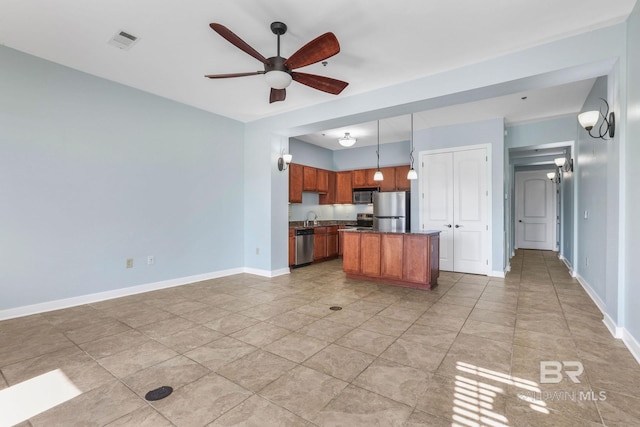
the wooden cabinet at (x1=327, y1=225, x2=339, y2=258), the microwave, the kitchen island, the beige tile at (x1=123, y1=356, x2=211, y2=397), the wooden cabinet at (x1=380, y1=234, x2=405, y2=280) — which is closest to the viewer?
the beige tile at (x1=123, y1=356, x2=211, y2=397)

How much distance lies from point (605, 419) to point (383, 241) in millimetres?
3283

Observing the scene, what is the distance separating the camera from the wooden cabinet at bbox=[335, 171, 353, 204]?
26.3 ft

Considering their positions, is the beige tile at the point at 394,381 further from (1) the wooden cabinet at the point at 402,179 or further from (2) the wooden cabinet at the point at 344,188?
(2) the wooden cabinet at the point at 344,188

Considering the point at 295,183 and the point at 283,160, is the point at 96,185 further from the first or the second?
the point at 295,183

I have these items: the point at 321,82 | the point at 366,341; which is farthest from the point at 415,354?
the point at 321,82

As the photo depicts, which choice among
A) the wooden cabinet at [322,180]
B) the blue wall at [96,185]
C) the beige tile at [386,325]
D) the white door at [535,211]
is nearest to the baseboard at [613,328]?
the beige tile at [386,325]

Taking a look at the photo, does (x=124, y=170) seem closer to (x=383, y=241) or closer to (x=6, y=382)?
(x=6, y=382)

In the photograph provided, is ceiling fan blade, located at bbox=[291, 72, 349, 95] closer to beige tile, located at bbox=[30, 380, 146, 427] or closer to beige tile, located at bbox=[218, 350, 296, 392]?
beige tile, located at bbox=[218, 350, 296, 392]

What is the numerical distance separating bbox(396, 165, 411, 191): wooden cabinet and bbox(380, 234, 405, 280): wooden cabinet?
264 centimetres

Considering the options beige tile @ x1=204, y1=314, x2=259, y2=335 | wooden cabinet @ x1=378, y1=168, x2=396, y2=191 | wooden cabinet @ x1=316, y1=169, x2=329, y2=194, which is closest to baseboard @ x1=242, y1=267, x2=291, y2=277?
beige tile @ x1=204, y1=314, x2=259, y2=335

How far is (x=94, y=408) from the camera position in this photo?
1.76 metres

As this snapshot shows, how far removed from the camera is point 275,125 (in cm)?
519

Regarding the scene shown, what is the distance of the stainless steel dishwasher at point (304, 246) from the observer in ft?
20.7

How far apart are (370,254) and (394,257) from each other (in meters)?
0.43
